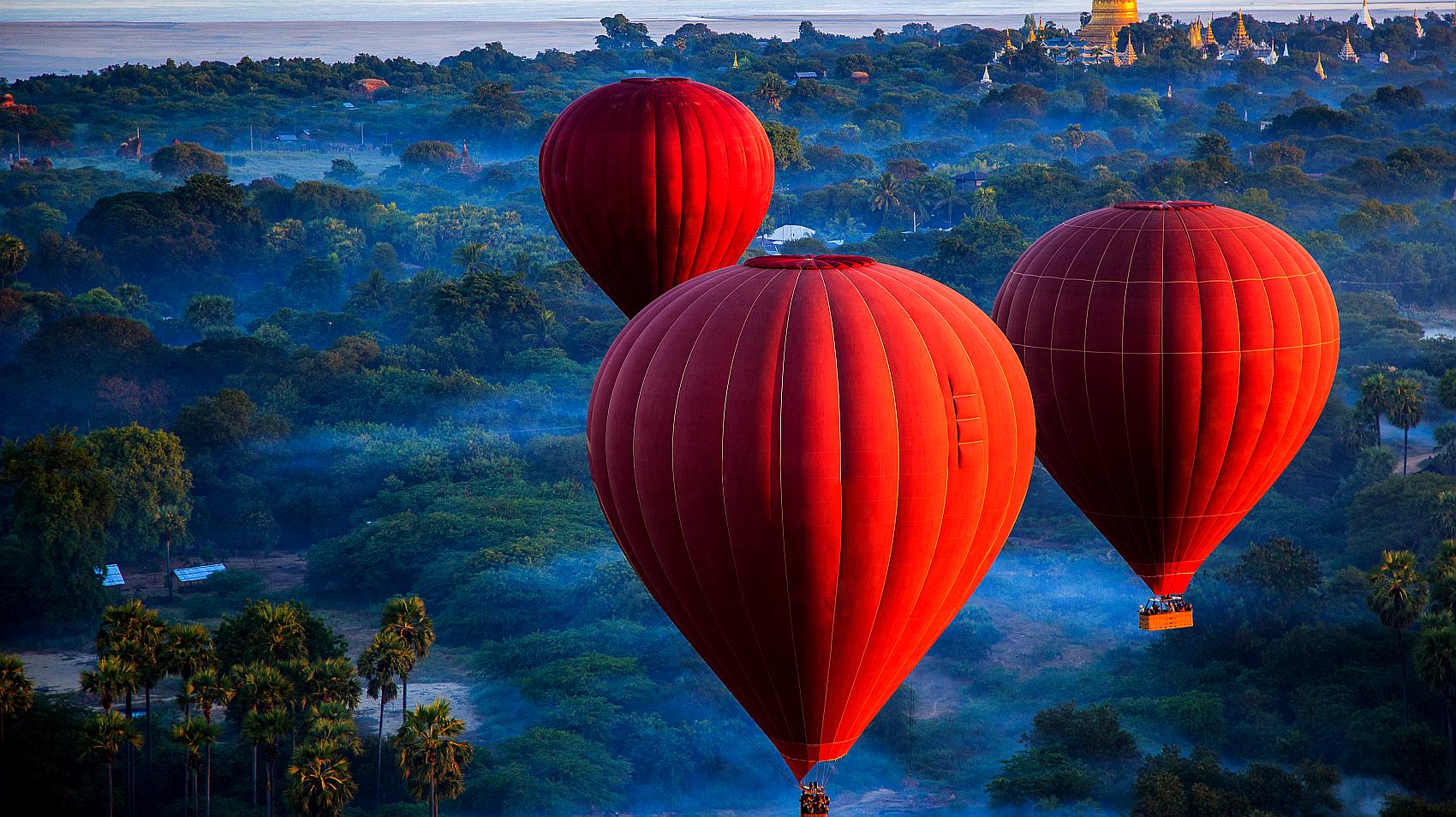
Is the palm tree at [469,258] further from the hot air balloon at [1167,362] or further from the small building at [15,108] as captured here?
the small building at [15,108]

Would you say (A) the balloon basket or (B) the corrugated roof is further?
(B) the corrugated roof

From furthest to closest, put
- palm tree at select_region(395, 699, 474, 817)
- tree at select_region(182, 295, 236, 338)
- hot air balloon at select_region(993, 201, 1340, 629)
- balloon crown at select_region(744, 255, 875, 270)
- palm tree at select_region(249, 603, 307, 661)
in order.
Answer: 1. tree at select_region(182, 295, 236, 338)
2. palm tree at select_region(249, 603, 307, 661)
3. palm tree at select_region(395, 699, 474, 817)
4. hot air balloon at select_region(993, 201, 1340, 629)
5. balloon crown at select_region(744, 255, 875, 270)

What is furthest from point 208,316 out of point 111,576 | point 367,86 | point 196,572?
point 367,86

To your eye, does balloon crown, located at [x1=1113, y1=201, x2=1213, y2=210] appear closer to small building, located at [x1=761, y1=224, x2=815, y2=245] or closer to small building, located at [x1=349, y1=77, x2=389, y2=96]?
small building, located at [x1=761, y1=224, x2=815, y2=245]

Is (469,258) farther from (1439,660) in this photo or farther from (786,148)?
(1439,660)

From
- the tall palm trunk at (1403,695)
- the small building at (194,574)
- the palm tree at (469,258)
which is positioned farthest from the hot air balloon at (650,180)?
the palm tree at (469,258)

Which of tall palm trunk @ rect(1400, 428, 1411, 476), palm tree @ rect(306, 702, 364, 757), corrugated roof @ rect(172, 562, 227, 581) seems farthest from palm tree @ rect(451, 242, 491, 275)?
palm tree @ rect(306, 702, 364, 757)

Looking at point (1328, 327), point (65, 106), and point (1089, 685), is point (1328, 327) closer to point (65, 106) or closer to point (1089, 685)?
point (1089, 685)

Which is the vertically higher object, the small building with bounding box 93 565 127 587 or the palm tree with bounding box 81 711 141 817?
the palm tree with bounding box 81 711 141 817
